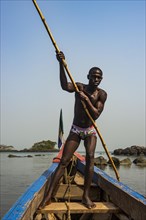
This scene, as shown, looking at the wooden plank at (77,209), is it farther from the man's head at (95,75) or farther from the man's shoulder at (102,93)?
the man's head at (95,75)

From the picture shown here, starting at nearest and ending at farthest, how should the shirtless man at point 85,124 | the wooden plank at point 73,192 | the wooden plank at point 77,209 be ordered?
the wooden plank at point 77,209
the shirtless man at point 85,124
the wooden plank at point 73,192

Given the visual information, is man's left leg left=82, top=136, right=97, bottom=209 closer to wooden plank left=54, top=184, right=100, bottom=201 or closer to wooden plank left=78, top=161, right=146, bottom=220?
wooden plank left=78, top=161, right=146, bottom=220

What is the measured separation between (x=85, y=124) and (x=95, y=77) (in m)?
0.75

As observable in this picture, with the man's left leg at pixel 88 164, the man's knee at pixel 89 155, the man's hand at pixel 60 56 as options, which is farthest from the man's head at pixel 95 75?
the man's knee at pixel 89 155

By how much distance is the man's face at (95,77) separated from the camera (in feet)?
13.2

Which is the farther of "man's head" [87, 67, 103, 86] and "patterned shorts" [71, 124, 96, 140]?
"patterned shorts" [71, 124, 96, 140]

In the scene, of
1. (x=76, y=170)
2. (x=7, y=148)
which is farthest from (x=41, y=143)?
(x=76, y=170)

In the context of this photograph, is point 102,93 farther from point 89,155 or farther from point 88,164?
point 88,164

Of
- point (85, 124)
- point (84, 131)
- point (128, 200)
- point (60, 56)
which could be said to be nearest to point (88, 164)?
point (84, 131)

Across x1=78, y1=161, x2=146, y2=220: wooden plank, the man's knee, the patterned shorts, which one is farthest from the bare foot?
the patterned shorts

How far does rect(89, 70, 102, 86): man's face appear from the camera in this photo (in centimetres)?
403

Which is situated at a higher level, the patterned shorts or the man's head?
the man's head

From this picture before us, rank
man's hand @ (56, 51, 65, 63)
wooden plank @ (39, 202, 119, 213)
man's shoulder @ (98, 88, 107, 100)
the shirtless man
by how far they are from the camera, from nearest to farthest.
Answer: wooden plank @ (39, 202, 119, 213)
man's hand @ (56, 51, 65, 63)
the shirtless man
man's shoulder @ (98, 88, 107, 100)

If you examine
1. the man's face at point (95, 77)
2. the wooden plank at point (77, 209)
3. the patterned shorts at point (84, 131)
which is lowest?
the wooden plank at point (77, 209)
